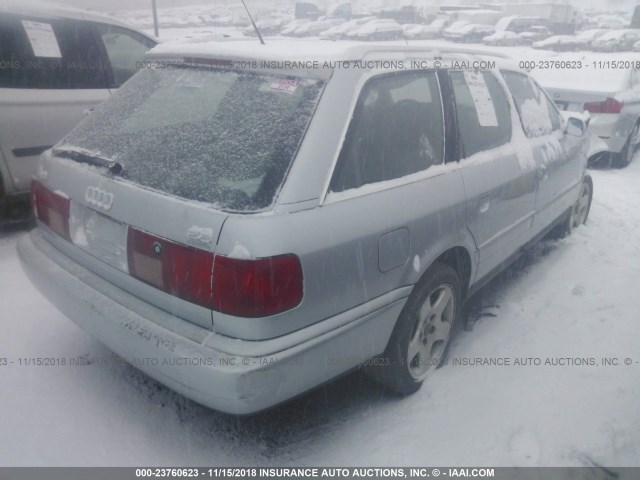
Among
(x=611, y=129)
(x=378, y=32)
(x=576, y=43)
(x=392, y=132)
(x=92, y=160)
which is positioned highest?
(x=392, y=132)

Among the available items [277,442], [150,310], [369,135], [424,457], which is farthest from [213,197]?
[424,457]

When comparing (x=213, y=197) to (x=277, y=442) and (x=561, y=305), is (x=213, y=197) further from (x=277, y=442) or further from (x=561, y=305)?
(x=561, y=305)

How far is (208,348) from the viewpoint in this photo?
1813 mm

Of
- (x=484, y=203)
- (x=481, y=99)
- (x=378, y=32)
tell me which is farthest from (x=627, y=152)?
(x=378, y=32)

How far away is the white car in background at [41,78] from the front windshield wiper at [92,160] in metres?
1.71

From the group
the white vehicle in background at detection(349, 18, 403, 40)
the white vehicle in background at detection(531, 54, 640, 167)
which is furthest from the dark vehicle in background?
the white vehicle in background at detection(531, 54, 640, 167)

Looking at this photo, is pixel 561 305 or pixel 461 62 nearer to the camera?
pixel 461 62

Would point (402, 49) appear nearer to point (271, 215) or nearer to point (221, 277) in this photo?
point (271, 215)

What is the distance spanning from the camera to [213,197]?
73.6 inches

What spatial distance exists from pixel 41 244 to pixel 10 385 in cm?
73

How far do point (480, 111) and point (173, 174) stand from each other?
1829 millimetres

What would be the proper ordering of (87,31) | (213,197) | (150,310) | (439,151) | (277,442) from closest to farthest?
(213,197) < (150,310) < (277,442) < (439,151) < (87,31)

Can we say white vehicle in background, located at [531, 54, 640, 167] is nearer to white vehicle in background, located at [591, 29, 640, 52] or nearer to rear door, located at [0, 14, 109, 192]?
rear door, located at [0, 14, 109, 192]

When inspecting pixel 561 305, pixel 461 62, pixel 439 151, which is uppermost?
pixel 461 62
